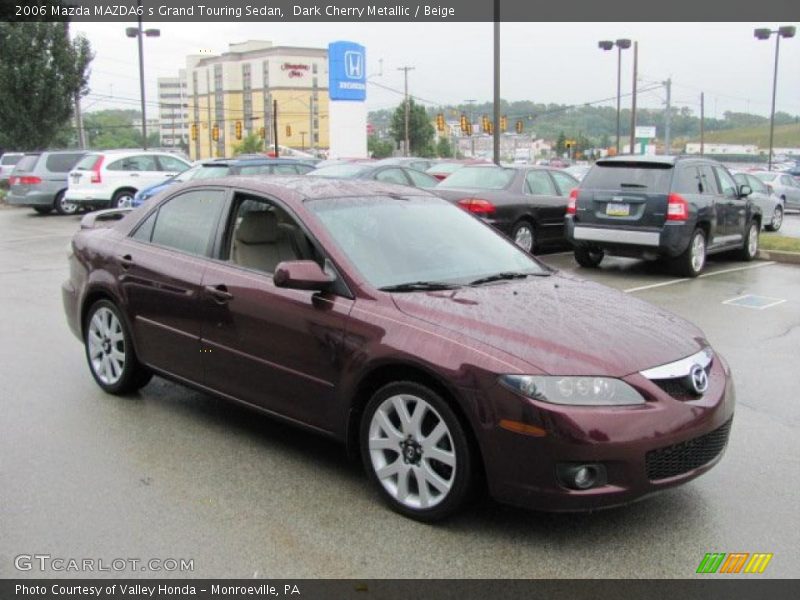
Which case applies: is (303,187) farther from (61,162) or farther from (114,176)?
(61,162)

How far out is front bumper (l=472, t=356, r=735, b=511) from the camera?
3473 mm

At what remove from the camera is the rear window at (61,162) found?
22406 millimetres

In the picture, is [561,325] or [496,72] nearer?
[561,325]

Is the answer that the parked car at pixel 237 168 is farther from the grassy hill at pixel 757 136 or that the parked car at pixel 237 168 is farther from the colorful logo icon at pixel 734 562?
the grassy hill at pixel 757 136

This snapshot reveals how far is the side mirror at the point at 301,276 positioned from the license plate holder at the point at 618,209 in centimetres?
816

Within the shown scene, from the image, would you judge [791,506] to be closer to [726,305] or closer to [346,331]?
Result: [346,331]

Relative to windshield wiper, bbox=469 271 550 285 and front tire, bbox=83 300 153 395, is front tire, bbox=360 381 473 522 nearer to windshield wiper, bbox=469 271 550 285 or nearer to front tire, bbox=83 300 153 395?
windshield wiper, bbox=469 271 550 285

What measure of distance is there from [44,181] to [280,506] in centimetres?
2053

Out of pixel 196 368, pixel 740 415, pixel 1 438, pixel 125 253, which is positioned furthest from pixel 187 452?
pixel 740 415

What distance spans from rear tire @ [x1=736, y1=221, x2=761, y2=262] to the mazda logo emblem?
1051 centimetres

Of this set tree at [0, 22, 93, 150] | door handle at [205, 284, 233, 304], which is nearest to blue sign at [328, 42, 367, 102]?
tree at [0, 22, 93, 150]

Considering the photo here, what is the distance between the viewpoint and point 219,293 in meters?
4.78

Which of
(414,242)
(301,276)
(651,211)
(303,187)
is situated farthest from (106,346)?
(651,211)
